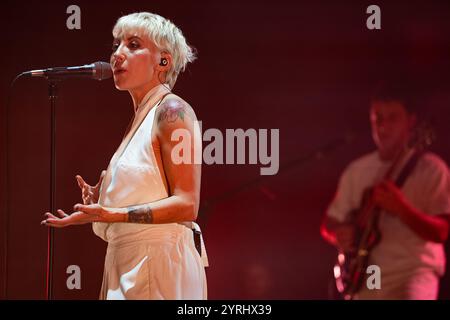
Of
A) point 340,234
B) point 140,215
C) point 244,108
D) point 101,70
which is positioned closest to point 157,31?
point 101,70

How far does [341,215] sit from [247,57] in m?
0.70

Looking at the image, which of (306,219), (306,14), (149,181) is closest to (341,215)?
(306,219)

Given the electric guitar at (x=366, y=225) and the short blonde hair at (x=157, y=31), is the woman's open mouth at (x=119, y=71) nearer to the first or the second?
the short blonde hair at (x=157, y=31)

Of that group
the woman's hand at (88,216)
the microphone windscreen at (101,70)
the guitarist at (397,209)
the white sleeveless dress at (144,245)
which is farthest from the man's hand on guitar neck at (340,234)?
the woman's hand at (88,216)

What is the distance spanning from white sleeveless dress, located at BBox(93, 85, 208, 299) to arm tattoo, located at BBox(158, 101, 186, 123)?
5 cm

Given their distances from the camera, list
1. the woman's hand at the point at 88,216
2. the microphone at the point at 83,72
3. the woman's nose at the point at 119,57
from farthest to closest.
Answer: the microphone at the point at 83,72 → the woman's nose at the point at 119,57 → the woman's hand at the point at 88,216

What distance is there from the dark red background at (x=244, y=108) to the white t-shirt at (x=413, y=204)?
0.07 metres

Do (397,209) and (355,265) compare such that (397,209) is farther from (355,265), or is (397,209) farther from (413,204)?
(355,265)

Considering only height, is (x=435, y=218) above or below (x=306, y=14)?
below

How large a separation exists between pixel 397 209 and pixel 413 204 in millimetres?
62

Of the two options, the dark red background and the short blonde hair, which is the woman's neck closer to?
the short blonde hair

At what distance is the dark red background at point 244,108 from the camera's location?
279 cm

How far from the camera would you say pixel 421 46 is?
2.78m
